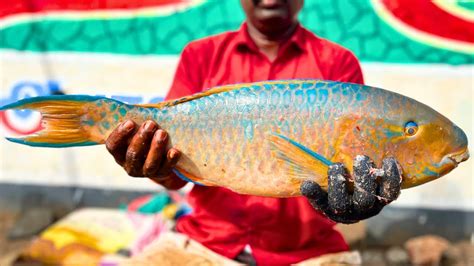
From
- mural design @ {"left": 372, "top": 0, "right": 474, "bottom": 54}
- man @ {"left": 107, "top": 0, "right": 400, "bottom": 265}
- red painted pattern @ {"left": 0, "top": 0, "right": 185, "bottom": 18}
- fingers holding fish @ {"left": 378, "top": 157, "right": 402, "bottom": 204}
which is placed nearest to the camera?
fingers holding fish @ {"left": 378, "top": 157, "right": 402, "bottom": 204}

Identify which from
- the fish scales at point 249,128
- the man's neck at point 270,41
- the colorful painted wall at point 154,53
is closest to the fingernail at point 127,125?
the fish scales at point 249,128

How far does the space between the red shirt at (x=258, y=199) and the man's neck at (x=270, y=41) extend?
0.03 metres

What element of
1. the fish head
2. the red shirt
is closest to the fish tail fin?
the red shirt

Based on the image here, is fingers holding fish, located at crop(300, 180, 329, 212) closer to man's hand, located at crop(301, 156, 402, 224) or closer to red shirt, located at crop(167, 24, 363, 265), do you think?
man's hand, located at crop(301, 156, 402, 224)

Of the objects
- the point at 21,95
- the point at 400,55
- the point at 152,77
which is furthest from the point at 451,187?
the point at 21,95

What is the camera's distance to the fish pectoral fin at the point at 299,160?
177cm

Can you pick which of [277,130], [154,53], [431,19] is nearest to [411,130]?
[277,130]

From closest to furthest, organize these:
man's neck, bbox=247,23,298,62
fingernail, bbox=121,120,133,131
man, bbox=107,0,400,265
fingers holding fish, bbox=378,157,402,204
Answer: fingers holding fish, bbox=378,157,402,204, fingernail, bbox=121,120,133,131, man, bbox=107,0,400,265, man's neck, bbox=247,23,298,62

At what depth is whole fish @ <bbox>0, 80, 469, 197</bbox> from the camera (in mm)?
1773

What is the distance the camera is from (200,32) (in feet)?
14.5

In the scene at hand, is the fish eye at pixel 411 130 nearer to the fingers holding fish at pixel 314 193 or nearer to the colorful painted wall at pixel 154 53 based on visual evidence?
the fingers holding fish at pixel 314 193

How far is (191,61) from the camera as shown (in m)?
2.54

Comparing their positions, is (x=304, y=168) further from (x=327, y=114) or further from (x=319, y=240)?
(x=319, y=240)

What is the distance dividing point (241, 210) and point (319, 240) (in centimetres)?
39
